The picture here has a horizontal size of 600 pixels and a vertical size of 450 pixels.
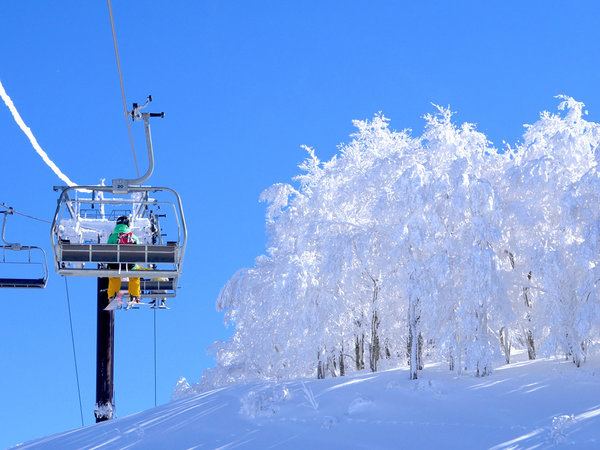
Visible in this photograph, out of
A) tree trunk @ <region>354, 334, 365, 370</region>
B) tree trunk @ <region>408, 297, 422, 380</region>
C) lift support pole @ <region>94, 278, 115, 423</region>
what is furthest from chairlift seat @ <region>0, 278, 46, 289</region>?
tree trunk @ <region>354, 334, 365, 370</region>

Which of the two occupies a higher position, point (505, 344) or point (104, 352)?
point (104, 352)

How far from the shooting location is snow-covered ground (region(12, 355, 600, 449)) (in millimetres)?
13914

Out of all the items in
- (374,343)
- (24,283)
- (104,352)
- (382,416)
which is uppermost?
(24,283)

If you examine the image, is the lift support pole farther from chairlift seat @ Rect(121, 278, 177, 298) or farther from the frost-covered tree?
→ chairlift seat @ Rect(121, 278, 177, 298)

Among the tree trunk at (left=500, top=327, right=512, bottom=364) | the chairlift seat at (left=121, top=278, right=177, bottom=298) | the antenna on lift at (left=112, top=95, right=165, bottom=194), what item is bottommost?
the tree trunk at (left=500, top=327, right=512, bottom=364)

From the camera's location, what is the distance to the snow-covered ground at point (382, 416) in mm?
13914

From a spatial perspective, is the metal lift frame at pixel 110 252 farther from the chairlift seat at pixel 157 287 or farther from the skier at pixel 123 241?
the chairlift seat at pixel 157 287

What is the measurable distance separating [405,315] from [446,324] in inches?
124

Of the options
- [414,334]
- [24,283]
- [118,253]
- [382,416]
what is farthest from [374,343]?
[118,253]

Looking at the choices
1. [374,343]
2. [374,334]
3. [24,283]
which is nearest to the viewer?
[24,283]

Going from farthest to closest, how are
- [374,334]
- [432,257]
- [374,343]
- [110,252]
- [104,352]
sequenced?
[104,352] < [374,334] < [374,343] < [432,257] < [110,252]

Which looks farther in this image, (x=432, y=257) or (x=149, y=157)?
(x=432, y=257)

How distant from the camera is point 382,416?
15.2 meters

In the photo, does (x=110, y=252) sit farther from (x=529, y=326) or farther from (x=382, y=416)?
(x=529, y=326)
